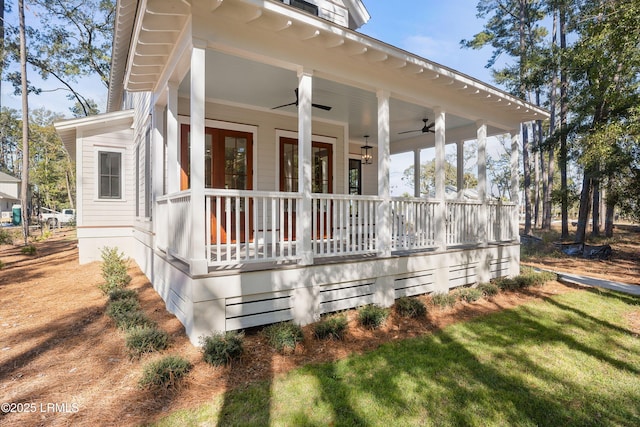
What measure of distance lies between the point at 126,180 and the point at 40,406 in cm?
769

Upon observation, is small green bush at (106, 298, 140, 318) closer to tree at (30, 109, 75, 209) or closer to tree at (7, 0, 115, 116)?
tree at (7, 0, 115, 116)

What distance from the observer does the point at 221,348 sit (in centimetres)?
329

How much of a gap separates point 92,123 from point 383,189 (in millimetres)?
7762

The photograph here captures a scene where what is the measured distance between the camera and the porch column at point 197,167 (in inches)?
141

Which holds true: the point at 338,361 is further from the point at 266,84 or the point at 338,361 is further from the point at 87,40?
the point at 87,40

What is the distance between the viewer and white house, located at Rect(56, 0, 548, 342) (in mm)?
3723

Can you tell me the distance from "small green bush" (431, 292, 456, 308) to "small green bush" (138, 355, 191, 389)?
3847 millimetres

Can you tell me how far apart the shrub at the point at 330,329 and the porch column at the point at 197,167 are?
1486 millimetres

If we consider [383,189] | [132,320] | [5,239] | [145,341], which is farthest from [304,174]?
[5,239]

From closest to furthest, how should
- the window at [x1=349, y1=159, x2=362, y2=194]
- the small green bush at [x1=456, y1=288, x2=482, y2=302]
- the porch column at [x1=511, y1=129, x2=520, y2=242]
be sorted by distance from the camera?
1. the small green bush at [x1=456, y1=288, x2=482, y2=302]
2. the porch column at [x1=511, y1=129, x2=520, y2=242]
3. the window at [x1=349, y1=159, x2=362, y2=194]

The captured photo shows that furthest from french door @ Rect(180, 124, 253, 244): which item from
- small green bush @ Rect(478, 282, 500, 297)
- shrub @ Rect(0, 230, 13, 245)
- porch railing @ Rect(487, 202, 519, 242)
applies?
shrub @ Rect(0, 230, 13, 245)

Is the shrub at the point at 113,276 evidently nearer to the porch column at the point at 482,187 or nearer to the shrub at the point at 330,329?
the shrub at the point at 330,329

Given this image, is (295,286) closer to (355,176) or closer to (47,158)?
(355,176)

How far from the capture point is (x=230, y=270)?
3.75 metres
